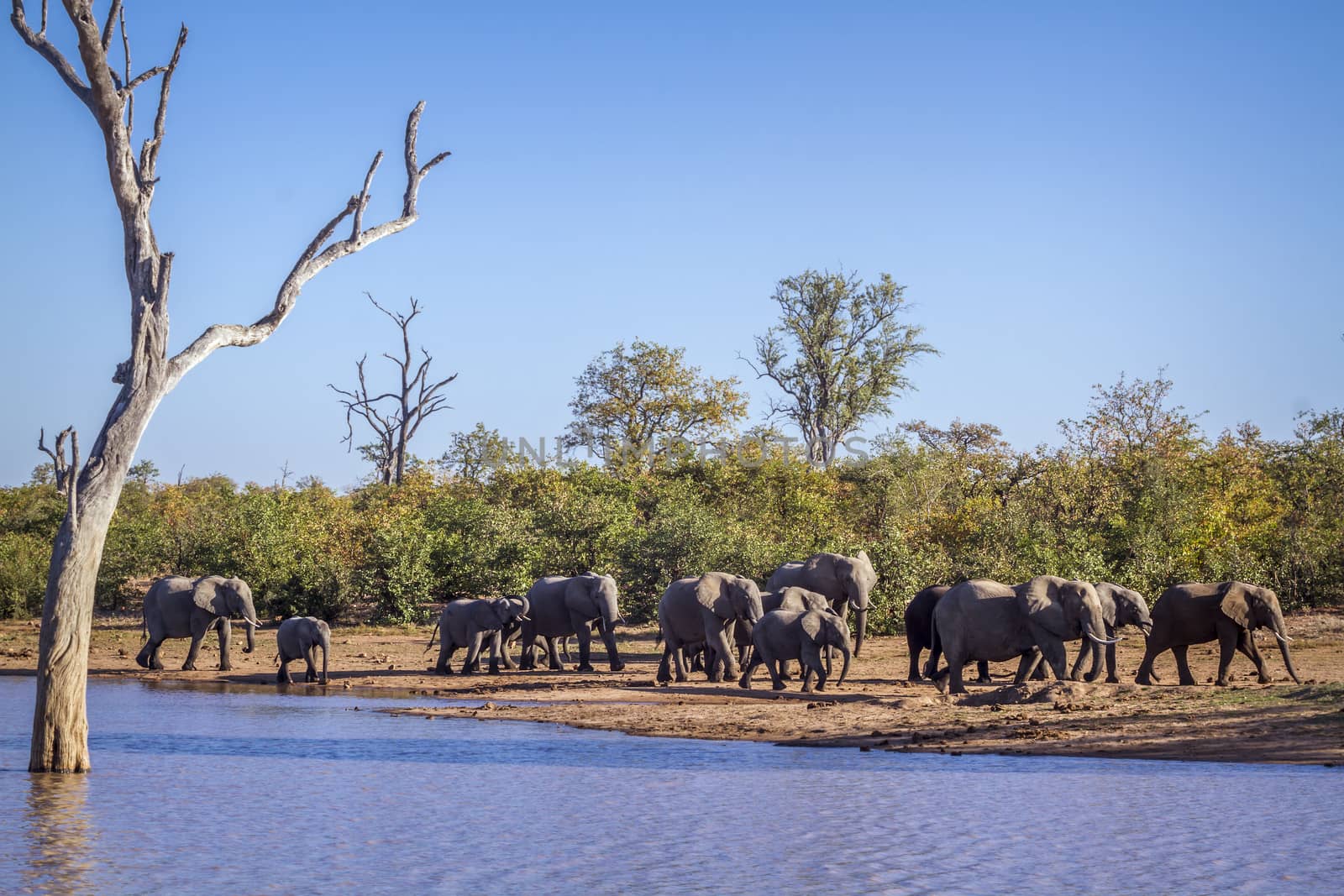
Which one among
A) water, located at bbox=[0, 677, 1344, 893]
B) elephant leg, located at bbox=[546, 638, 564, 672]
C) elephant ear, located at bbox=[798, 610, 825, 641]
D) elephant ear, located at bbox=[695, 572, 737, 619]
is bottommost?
water, located at bbox=[0, 677, 1344, 893]

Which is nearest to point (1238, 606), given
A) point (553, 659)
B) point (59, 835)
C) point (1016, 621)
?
point (1016, 621)

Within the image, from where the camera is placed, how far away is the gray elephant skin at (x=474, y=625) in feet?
79.7

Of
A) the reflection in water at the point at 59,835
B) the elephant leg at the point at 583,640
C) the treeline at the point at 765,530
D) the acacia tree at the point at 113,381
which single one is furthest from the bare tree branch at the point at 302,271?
the treeline at the point at 765,530

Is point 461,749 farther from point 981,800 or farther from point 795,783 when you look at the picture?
point 981,800

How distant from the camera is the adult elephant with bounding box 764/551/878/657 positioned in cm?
2547

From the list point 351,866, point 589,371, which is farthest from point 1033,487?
point 351,866

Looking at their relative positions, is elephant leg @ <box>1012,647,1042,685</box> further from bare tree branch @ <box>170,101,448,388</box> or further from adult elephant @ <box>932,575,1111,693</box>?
bare tree branch @ <box>170,101,448,388</box>

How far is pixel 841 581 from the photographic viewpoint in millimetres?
25609

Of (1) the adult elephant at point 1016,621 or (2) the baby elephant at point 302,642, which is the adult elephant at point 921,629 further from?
(2) the baby elephant at point 302,642

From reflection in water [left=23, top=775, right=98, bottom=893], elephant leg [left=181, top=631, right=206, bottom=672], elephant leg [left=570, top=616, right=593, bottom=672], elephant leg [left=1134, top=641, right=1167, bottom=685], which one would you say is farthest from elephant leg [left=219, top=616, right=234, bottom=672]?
elephant leg [left=1134, top=641, right=1167, bottom=685]

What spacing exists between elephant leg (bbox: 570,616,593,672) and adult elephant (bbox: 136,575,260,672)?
6.05 metres

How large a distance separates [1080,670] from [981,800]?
9913 mm

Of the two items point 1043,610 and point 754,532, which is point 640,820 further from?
point 754,532

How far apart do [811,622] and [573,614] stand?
596 cm
